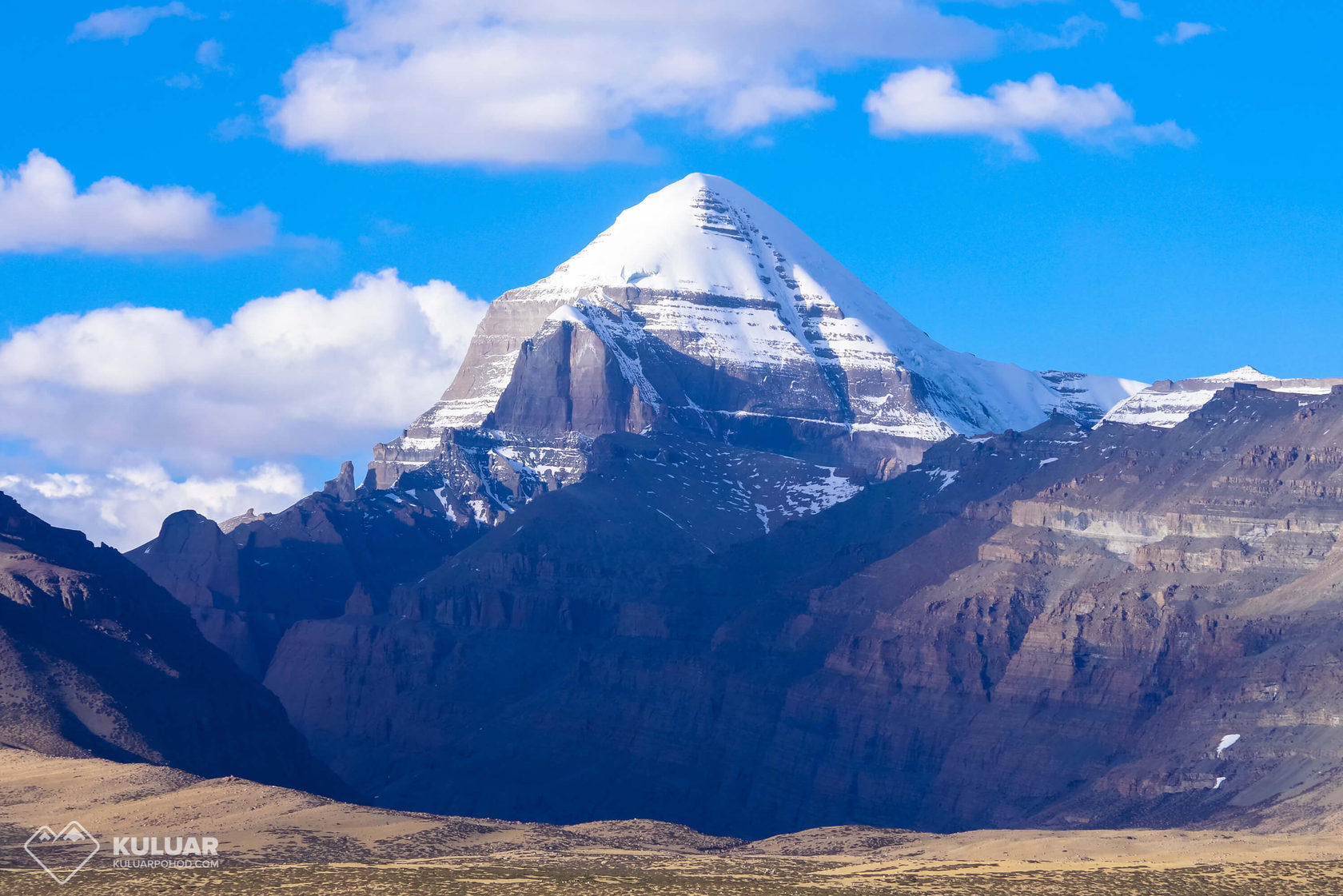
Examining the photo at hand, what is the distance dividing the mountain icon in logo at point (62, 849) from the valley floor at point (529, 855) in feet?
3.25

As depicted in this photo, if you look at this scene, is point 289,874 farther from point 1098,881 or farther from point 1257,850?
point 1257,850

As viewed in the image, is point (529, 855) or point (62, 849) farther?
point (529, 855)

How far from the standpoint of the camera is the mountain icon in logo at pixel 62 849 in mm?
141625

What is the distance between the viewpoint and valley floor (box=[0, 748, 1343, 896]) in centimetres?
13075

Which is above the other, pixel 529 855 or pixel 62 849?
pixel 62 849

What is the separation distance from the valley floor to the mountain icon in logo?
0.99 m

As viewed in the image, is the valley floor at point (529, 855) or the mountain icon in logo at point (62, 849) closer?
the valley floor at point (529, 855)

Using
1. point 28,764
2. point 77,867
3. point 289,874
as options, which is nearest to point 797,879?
point 289,874

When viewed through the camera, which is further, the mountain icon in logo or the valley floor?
the mountain icon in logo

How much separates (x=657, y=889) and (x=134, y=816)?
54134 millimetres

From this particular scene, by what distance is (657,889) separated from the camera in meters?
129

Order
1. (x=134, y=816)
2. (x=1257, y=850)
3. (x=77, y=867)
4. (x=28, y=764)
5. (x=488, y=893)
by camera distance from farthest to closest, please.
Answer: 1. (x=28, y=764)
2. (x=134, y=816)
3. (x=1257, y=850)
4. (x=77, y=867)
5. (x=488, y=893)

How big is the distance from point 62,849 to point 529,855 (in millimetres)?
29231

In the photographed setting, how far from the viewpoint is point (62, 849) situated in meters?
154
